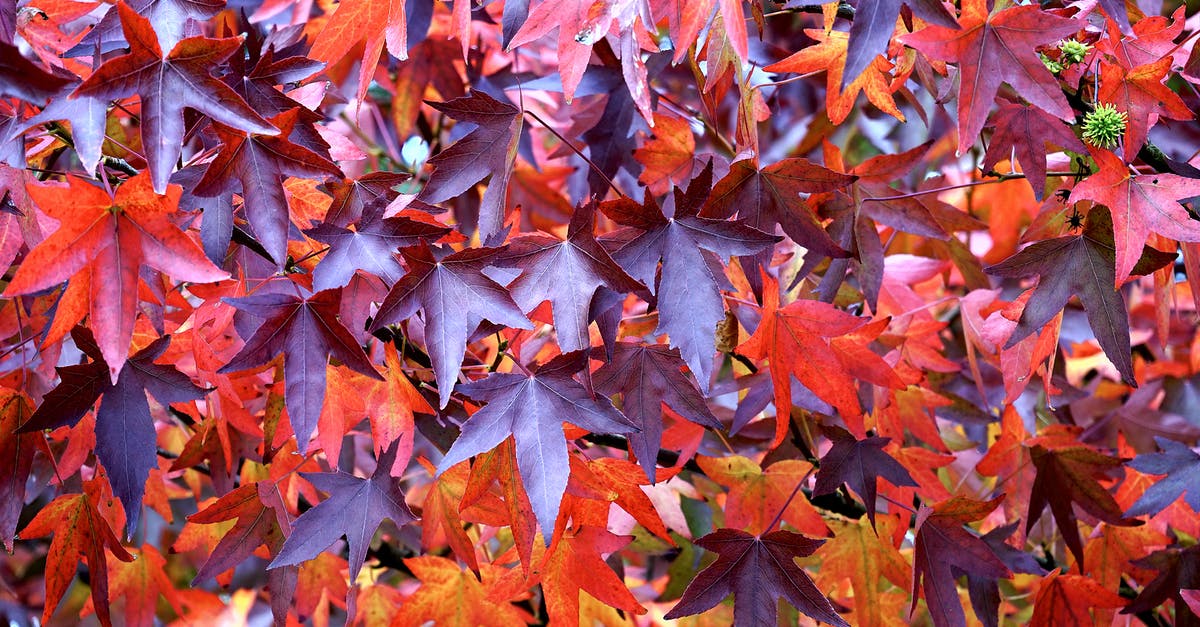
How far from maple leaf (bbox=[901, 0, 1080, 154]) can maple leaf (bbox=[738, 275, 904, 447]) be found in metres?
0.24

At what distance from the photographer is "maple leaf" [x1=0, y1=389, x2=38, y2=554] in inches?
40.1

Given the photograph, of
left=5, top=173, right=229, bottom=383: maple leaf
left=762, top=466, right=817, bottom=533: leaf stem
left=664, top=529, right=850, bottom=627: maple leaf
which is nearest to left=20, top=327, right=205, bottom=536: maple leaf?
left=5, top=173, right=229, bottom=383: maple leaf

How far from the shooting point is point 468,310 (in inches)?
33.5

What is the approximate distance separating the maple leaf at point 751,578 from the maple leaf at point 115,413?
0.56 meters

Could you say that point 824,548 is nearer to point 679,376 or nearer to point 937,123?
point 679,376

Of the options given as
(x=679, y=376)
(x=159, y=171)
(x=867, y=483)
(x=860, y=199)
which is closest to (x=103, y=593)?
(x=159, y=171)

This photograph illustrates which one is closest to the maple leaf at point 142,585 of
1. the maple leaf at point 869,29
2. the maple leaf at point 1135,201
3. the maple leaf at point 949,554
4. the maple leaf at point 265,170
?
the maple leaf at point 265,170

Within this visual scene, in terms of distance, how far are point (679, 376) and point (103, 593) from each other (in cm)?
70

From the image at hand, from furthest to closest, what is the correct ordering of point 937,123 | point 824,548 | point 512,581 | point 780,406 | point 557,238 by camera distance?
point 937,123
point 824,548
point 512,581
point 780,406
point 557,238

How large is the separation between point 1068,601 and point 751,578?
440mm

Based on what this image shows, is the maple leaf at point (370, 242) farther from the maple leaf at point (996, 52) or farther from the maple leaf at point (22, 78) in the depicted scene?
the maple leaf at point (996, 52)

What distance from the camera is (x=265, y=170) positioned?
2.83 feet

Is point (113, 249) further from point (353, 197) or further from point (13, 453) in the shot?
point (13, 453)

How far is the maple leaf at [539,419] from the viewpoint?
0.83 meters
